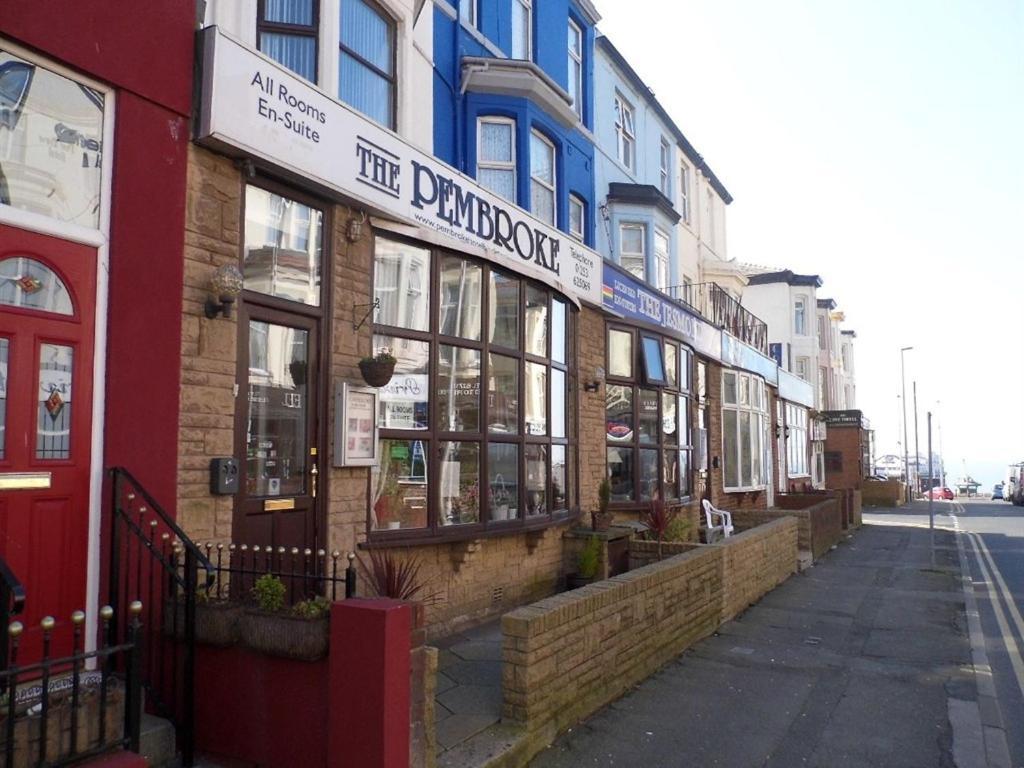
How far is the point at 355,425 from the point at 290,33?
361 cm

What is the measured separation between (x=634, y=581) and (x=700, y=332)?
35.6 ft

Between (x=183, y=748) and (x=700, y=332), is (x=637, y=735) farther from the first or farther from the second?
(x=700, y=332)

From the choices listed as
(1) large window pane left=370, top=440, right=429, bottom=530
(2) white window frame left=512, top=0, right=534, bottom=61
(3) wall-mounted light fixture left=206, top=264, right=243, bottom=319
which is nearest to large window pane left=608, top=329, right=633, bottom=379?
(2) white window frame left=512, top=0, right=534, bottom=61

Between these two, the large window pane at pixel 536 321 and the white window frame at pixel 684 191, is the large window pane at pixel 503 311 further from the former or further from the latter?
the white window frame at pixel 684 191

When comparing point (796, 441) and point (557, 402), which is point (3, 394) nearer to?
point (557, 402)

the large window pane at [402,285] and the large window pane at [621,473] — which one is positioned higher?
the large window pane at [402,285]

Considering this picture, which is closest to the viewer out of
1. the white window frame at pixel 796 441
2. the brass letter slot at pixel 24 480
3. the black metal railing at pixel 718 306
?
the brass letter slot at pixel 24 480

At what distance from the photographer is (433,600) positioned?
8.13 metres

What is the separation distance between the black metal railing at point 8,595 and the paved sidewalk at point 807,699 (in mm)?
3263

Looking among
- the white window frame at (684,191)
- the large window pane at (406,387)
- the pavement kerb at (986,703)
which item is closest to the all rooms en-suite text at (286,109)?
the large window pane at (406,387)

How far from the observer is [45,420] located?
4.96 metres

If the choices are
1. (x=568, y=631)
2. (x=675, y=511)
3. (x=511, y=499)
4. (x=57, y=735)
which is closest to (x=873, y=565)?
(x=675, y=511)

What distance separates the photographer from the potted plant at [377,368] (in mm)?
7320

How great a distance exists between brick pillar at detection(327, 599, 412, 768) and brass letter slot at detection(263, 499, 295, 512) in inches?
90.9
